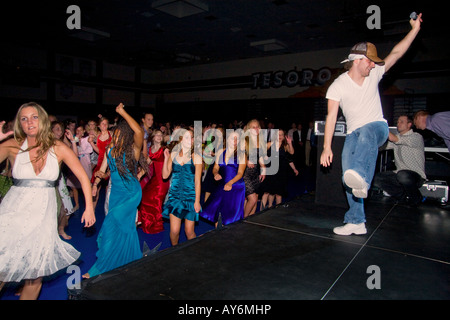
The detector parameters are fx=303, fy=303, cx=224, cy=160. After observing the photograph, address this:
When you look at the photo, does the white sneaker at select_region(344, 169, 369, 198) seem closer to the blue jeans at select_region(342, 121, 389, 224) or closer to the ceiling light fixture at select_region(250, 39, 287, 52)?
the blue jeans at select_region(342, 121, 389, 224)

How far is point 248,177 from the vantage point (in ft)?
13.9

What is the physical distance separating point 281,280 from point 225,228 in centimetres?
97

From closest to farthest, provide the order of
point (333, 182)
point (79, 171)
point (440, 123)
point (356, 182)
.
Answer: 1. point (79, 171)
2. point (356, 182)
3. point (440, 123)
4. point (333, 182)

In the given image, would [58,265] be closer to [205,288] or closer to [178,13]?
[205,288]

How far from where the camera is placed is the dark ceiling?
301 inches

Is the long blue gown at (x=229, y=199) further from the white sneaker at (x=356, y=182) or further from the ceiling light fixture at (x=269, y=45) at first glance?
the ceiling light fixture at (x=269, y=45)

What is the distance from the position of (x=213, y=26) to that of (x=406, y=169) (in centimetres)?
735

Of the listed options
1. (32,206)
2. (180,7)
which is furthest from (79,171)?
(180,7)

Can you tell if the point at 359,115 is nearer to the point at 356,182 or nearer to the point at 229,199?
the point at 356,182

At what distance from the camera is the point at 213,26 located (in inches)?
368

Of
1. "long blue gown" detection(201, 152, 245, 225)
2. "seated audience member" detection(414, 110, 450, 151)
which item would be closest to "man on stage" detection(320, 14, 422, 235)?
"seated audience member" detection(414, 110, 450, 151)

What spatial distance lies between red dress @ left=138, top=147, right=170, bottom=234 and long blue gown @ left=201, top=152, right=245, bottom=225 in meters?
0.80
